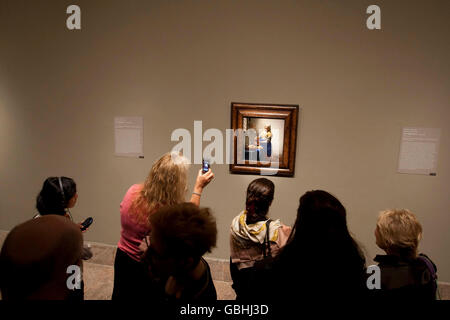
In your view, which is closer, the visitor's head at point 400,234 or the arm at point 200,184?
the visitor's head at point 400,234

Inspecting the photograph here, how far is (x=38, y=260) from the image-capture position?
907mm

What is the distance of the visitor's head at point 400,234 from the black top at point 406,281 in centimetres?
6

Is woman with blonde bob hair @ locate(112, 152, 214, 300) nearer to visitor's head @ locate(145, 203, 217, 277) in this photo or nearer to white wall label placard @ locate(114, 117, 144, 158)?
visitor's head @ locate(145, 203, 217, 277)

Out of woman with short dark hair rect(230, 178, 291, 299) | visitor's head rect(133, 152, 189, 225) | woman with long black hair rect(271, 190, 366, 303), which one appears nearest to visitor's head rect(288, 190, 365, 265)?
woman with long black hair rect(271, 190, 366, 303)

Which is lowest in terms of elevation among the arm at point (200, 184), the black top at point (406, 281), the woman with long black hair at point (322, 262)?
the black top at point (406, 281)

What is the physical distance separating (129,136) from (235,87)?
1.32 meters

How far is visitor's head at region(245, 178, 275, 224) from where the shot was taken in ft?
5.26

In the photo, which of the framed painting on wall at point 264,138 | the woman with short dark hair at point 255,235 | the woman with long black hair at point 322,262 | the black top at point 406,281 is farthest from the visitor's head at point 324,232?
the framed painting on wall at point 264,138

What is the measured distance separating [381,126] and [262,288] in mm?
2091

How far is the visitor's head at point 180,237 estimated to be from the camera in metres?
1.03

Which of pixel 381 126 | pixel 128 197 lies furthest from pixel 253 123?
pixel 128 197

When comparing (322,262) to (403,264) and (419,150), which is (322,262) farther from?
(419,150)

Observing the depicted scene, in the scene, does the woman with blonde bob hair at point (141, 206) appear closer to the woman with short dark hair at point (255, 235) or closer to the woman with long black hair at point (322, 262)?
the woman with short dark hair at point (255, 235)

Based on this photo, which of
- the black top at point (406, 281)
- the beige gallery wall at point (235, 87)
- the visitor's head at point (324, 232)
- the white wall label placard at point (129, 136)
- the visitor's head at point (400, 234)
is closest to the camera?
the visitor's head at point (324, 232)
